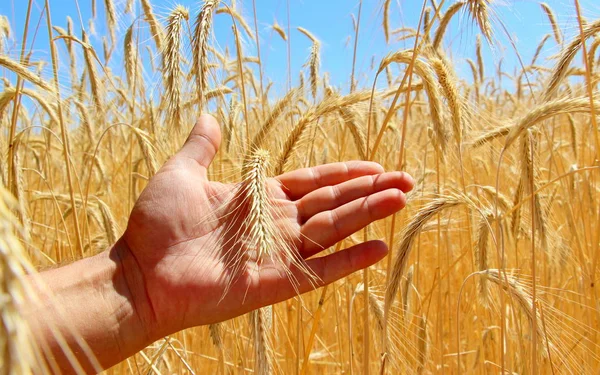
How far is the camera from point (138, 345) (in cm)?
142

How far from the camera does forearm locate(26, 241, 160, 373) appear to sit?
4.43 feet

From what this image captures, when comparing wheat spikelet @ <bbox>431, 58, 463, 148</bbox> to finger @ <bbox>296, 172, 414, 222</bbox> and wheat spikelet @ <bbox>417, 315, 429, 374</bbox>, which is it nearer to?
finger @ <bbox>296, 172, 414, 222</bbox>

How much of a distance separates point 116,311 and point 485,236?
1.22 metres

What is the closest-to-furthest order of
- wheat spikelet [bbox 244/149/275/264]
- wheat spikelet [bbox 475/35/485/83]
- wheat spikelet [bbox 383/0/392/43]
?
1. wheat spikelet [bbox 244/149/275/264]
2. wheat spikelet [bbox 383/0/392/43]
3. wheat spikelet [bbox 475/35/485/83]

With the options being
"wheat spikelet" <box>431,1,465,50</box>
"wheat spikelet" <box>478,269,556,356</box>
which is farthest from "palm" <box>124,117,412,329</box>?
"wheat spikelet" <box>431,1,465,50</box>

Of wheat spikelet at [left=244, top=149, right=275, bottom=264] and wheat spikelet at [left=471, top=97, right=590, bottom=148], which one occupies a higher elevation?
wheat spikelet at [left=471, top=97, right=590, bottom=148]

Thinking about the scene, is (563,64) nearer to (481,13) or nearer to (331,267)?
(481,13)

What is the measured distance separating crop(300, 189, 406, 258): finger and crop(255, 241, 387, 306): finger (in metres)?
0.06

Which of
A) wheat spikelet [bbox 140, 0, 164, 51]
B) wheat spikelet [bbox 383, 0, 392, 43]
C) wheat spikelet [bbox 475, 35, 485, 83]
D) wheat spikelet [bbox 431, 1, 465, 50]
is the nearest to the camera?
wheat spikelet [bbox 431, 1, 465, 50]

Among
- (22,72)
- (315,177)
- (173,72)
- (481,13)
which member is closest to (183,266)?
(315,177)

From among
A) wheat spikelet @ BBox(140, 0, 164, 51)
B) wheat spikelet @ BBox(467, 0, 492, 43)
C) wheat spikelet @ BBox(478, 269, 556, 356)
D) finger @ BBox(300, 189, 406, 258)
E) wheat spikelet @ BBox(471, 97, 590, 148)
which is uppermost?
wheat spikelet @ BBox(140, 0, 164, 51)

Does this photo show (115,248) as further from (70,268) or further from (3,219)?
(3,219)

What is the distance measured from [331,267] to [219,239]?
1.13ft

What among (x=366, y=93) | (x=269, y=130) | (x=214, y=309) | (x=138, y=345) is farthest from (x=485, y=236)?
Answer: (x=138, y=345)
